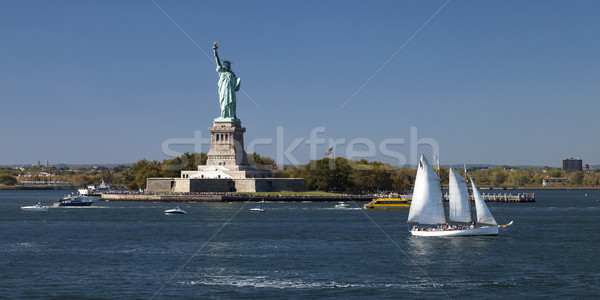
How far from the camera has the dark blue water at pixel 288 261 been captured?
46.8 metres

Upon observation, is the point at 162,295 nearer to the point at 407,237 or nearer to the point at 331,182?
the point at 407,237

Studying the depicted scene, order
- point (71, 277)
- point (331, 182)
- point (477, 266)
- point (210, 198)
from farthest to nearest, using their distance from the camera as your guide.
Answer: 1. point (331, 182)
2. point (210, 198)
3. point (477, 266)
4. point (71, 277)

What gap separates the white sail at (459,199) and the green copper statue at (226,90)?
264 ft

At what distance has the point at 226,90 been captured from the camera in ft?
494

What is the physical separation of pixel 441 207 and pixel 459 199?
167cm

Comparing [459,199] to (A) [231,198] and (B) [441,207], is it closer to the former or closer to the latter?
(B) [441,207]

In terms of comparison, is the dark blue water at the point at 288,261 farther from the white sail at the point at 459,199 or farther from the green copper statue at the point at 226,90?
the green copper statue at the point at 226,90

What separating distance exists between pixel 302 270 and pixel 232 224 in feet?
121

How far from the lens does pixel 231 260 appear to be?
5903 centimetres

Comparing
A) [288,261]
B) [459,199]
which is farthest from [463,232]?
[288,261]

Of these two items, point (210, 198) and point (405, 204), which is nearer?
point (405, 204)

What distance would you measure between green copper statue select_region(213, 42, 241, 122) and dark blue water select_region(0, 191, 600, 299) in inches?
2291

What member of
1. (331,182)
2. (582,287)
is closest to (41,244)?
(582,287)

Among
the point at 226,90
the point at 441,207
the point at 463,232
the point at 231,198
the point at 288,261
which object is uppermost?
the point at 226,90
